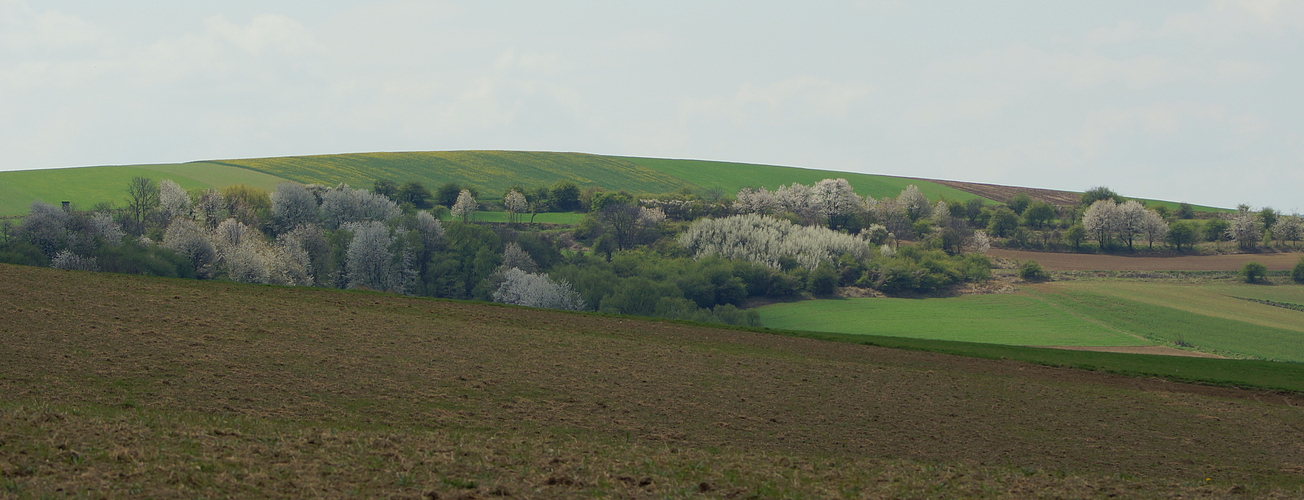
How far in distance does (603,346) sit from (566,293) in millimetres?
56431

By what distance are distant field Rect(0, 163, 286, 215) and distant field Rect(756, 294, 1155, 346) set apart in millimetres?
75005

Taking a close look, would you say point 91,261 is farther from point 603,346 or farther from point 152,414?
point 152,414

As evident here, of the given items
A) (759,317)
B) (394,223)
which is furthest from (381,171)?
(759,317)

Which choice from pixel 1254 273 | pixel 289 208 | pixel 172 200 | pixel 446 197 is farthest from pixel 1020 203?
pixel 172 200

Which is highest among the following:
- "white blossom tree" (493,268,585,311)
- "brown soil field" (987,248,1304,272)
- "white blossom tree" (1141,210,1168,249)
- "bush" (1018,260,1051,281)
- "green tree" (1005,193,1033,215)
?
"green tree" (1005,193,1033,215)

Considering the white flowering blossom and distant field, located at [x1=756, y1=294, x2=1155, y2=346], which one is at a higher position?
the white flowering blossom

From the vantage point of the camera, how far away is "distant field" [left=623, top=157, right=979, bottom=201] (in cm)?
16362

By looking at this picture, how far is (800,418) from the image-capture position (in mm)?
26375

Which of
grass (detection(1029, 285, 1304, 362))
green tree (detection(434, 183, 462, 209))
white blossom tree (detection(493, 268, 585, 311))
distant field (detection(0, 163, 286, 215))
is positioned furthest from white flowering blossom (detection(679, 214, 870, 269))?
distant field (detection(0, 163, 286, 215))

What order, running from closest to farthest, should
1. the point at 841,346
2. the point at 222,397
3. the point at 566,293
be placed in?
the point at 222,397 → the point at 841,346 → the point at 566,293

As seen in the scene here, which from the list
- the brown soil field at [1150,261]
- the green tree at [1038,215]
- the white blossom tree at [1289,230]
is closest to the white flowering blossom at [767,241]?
the brown soil field at [1150,261]

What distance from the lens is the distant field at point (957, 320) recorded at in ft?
258

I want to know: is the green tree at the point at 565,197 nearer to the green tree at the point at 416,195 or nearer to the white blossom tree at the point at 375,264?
the green tree at the point at 416,195

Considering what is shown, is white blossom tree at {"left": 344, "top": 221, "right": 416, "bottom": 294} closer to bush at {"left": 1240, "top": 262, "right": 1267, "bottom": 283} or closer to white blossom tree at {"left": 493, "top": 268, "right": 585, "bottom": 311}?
white blossom tree at {"left": 493, "top": 268, "right": 585, "bottom": 311}
